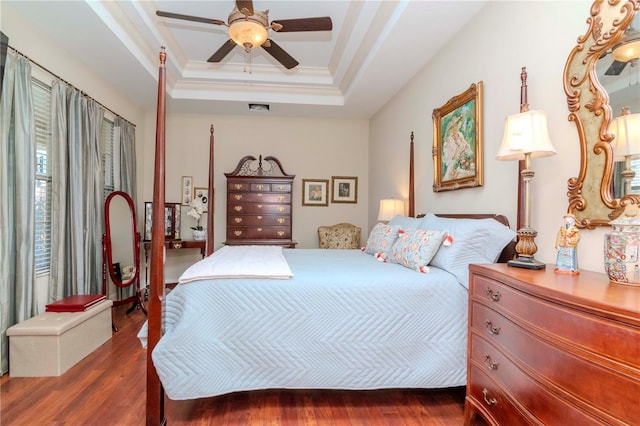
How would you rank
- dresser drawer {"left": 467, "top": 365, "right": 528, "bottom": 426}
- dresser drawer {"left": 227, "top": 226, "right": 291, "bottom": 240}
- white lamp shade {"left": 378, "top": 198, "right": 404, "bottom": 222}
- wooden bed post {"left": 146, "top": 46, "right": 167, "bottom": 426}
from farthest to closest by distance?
dresser drawer {"left": 227, "top": 226, "right": 291, "bottom": 240} < white lamp shade {"left": 378, "top": 198, "right": 404, "bottom": 222} < wooden bed post {"left": 146, "top": 46, "right": 167, "bottom": 426} < dresser drawer {"left": 467, "top": 365, "right": 528, "bottom": 426}

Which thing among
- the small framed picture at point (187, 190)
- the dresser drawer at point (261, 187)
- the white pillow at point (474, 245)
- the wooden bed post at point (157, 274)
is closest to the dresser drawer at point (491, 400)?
the white pillow at point (474, 245)

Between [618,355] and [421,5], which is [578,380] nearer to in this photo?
[618,355]

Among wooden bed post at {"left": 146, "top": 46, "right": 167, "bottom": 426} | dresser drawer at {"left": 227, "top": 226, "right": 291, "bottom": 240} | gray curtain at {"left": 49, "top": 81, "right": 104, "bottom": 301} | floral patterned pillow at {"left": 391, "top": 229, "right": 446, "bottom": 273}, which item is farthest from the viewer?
dresser drawer at {"left": 227, "top": 226, "right": 291, "bottom": 240}

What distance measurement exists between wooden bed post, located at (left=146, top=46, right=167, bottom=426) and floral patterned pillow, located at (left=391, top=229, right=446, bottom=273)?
4.97 feet

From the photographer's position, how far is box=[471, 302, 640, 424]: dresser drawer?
0.87m

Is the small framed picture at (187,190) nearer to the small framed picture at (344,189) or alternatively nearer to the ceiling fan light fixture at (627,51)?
the small framed picture at (344,189)

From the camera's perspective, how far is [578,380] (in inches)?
→ 39.8

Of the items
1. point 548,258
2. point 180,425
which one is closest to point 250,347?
point 180,425

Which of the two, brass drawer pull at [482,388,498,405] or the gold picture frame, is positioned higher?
the gold picture frame

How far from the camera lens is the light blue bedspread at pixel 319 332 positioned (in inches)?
68.5

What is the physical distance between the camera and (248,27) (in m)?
2.31

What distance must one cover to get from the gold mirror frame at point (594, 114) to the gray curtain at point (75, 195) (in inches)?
150

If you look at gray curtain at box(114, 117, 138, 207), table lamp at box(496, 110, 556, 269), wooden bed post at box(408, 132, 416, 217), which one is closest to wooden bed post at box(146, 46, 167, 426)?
table lamp at box(496, 110, 556, 269)

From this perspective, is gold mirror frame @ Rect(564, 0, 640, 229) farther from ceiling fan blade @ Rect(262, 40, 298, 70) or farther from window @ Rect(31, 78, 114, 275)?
window @ Rect(31, 78, 114, 275)
